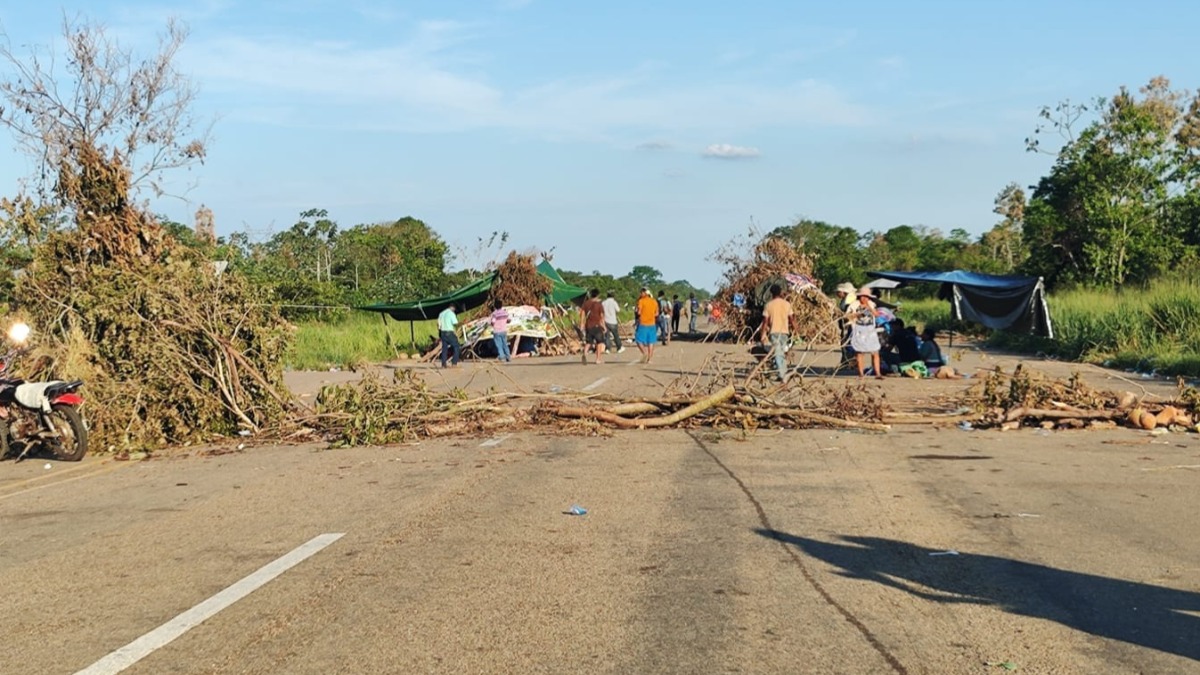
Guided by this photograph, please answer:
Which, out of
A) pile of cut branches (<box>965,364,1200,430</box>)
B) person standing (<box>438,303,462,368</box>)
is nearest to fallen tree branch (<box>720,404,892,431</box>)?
pile of cut branches (<box>965,364,1200,430</box>)

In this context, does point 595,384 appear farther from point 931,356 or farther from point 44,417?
point 44,417

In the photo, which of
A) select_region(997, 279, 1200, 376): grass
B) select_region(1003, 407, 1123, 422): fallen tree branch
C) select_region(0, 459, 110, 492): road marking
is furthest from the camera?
select_region(997, 279, 1200, 376): grass

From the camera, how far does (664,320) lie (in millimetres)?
Result: 44938

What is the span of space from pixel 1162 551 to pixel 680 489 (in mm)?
3990

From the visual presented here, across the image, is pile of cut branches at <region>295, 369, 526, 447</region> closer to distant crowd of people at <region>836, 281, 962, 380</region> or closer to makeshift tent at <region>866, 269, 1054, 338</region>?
distant crowd of people at <region>836, 281, 962, 380</region>

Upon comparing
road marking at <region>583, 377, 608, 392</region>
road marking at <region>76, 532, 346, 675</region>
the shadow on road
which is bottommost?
the shadow on road

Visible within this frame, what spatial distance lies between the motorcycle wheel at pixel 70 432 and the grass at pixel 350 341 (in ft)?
47.7

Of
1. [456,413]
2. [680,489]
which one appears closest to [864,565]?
[680,489]

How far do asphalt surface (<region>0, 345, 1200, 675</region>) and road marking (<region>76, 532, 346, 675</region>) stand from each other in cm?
9

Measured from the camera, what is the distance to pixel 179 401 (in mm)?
14914

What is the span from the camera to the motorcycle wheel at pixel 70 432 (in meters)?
13.6

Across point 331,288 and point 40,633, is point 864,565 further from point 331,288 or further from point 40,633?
point 331,288

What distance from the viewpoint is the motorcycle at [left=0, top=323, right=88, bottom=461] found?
13.5 meters

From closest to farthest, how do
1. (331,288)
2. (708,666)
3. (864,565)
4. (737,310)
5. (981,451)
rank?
(708,666), (864,565), (981,451), (737,310), (331,288)
